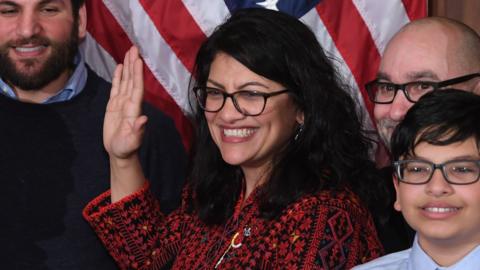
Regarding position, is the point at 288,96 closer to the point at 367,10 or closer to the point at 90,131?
the point at 90,131

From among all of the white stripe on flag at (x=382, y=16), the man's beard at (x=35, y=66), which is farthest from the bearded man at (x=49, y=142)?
the white stripe on flag at (x=382, y=16)

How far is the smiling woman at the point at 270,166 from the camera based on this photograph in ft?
7.58

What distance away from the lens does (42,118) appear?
2861 mm

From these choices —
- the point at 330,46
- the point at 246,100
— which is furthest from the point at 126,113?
the point at 330,46

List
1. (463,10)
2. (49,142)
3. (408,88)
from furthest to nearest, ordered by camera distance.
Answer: (463,10)
(49,142)
(408,88)

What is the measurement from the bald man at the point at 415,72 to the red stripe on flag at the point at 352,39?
0.64m

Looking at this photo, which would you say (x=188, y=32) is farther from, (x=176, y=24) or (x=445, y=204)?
(x=445, y=204)

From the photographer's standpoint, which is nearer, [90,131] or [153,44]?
[90,131]

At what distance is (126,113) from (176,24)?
729 millimetres

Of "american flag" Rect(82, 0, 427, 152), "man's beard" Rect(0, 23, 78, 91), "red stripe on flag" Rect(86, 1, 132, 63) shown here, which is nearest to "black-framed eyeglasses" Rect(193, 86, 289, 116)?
"man's beard" Rect(0, 23, 78, 91)

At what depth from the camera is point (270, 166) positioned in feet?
8.28

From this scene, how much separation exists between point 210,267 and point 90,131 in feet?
2.13

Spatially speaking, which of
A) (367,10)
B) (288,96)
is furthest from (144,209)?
(367,10)

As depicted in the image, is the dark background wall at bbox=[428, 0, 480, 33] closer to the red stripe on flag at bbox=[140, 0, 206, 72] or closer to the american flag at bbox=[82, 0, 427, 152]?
the american flag at bbox=[82, 0, 427, 152]
